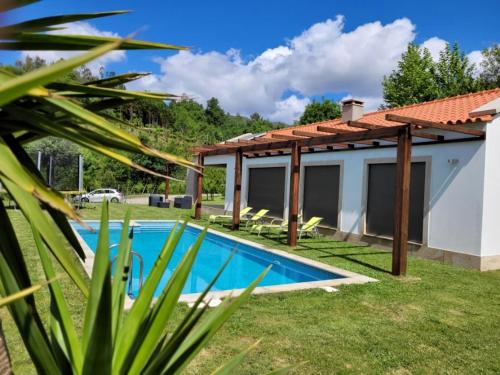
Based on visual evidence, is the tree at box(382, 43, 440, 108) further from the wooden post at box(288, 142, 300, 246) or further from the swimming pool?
the swimming pool

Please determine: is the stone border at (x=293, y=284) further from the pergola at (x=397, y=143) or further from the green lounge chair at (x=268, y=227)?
the green lounge chair at (x=268, y=227)

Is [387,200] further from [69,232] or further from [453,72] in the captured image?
[453,72]

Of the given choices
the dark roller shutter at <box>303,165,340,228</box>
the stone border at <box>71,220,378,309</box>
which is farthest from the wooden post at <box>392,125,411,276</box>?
the dark roller shutter at <box>303,165,340,228</box>

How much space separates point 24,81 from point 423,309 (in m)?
7.17

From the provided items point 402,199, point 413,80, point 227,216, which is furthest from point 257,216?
point 413,80

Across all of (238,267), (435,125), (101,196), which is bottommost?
(238,267)

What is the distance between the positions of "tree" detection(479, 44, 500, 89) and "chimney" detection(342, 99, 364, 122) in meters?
24.2

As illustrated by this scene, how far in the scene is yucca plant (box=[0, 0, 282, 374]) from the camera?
111 cm

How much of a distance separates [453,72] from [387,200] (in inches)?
1217

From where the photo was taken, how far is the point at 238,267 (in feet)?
38.5

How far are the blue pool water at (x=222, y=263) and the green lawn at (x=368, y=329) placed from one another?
1930mm

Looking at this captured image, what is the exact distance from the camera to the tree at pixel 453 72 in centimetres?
3753

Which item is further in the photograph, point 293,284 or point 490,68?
point 490,68

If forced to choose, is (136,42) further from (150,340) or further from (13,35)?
(150,340)
